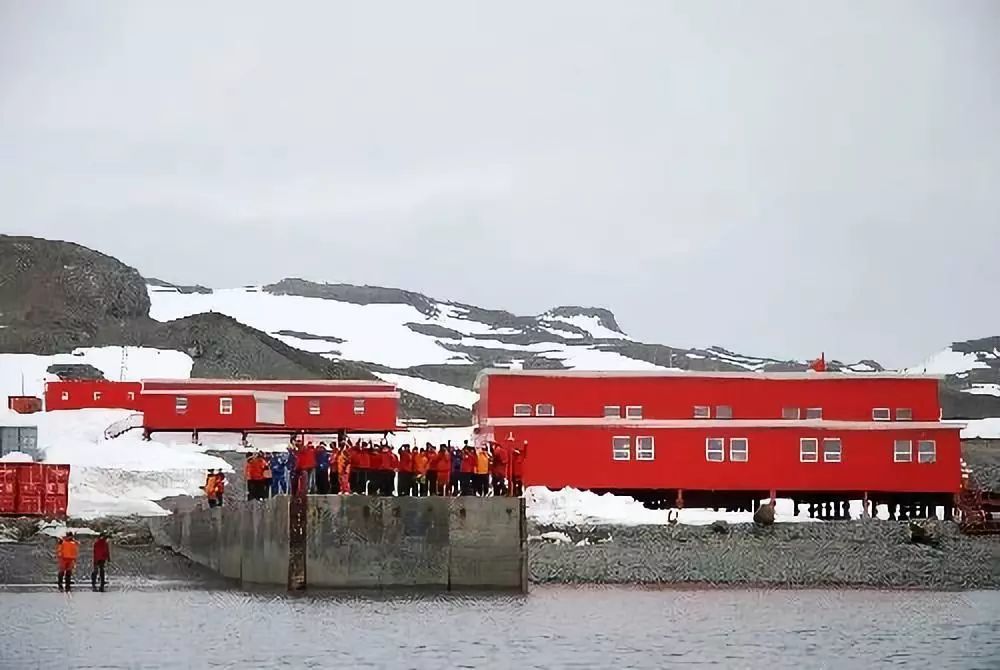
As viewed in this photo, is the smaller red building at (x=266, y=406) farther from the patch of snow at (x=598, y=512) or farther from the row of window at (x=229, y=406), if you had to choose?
the patch of snow at (x=598, y=512)

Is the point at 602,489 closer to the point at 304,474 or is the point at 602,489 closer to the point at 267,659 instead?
the point at 304,474

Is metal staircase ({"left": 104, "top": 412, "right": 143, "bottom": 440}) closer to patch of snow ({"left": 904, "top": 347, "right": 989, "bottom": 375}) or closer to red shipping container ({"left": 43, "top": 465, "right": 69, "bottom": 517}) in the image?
red shipping container ({"left": 43, "top": 465, "right": 69, "bottom": 517})

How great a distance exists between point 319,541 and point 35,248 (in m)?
151

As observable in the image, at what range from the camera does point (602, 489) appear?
58938mm

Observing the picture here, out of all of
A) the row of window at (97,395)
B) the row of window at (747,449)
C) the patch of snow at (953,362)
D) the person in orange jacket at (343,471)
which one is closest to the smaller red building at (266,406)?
the row of window at (97,395)

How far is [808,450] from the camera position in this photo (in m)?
59.9

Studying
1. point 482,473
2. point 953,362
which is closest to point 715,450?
point 482,473

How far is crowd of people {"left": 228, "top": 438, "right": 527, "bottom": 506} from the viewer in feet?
120

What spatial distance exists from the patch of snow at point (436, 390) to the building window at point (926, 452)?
86446mm

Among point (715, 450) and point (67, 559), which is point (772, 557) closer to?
point (715, 450)

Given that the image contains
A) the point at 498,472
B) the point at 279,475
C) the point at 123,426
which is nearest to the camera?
the point at 498,472

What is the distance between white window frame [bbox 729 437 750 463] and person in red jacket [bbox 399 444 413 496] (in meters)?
24.3

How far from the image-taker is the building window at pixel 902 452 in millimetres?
60312

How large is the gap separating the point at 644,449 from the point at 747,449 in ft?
12.4
